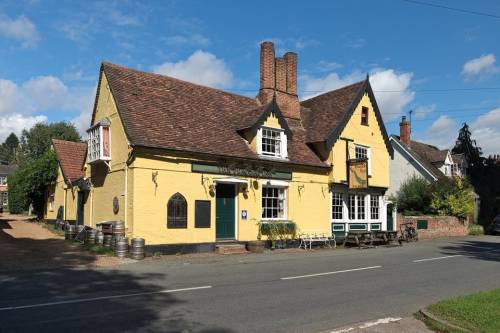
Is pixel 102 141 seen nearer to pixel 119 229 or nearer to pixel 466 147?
pixel 119 229

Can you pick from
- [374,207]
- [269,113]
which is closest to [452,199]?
[374,207]

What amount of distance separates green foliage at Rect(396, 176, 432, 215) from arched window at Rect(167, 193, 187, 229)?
73.4 feet

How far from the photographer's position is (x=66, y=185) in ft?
89.9

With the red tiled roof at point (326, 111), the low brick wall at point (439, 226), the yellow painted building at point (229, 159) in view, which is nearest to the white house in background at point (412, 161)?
the low brick wall at point (439, 226)

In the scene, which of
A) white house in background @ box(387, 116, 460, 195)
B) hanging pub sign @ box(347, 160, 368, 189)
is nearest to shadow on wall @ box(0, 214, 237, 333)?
hanging pub sign @ box(347, 160, 368, 189)

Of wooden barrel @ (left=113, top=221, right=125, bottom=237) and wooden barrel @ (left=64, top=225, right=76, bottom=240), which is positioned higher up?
wooden barrel @ (left=113, top=221, right=125, bottom=237)

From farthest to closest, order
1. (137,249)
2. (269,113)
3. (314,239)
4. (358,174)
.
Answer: (358,174)
(314,239)
(269,113)
(137,249)

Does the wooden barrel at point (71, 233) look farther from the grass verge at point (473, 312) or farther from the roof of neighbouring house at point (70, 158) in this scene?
the grass verge at point (473, 312)

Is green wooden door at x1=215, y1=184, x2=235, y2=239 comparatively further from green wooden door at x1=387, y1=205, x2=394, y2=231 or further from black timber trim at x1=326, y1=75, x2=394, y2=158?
green wooden door at x1=387, y1=205, x2=394, y2=231

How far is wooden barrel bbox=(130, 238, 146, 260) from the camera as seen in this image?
16.2 metres

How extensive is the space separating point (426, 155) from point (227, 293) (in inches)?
1596

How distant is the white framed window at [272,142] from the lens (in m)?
21.8

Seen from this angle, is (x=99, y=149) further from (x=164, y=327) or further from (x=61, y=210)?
(x=164, y=327)

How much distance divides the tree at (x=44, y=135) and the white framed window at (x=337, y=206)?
179ft
